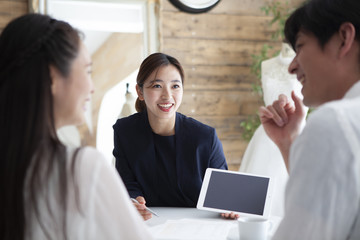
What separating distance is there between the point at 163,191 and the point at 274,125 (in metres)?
0.80

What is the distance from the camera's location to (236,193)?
1486 millimetres

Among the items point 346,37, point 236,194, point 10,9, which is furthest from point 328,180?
point 10,9

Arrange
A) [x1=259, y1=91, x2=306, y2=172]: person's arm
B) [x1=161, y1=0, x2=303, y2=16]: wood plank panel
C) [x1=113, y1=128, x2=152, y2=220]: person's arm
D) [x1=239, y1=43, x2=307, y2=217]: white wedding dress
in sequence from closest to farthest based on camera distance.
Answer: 1. [x1=259, y1=91, x2=306, y2=172]: person's arm
2. [x1=113, y1=128, x2=152, y2=220]: person's arm
3. [x1=239, y1=43, x2=307, y2=217]: white wedding dress
4. [x1=161, y1=0, x2=303, y2=16]: wood plank panel

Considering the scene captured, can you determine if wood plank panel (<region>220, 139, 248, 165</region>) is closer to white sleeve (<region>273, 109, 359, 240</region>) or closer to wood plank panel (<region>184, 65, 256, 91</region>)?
wood plank panel (<region>184, 65, 256, 91</region>)

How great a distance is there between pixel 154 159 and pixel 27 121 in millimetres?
1264

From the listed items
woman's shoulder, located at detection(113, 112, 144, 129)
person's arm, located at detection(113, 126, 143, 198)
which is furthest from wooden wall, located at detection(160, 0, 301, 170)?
person's arm, located at detection(113, 126, 143, 198)

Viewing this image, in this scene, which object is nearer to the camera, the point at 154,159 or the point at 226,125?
the point at 154,159

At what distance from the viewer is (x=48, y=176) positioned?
29.9 inches

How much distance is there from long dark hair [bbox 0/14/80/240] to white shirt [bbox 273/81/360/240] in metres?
0.43

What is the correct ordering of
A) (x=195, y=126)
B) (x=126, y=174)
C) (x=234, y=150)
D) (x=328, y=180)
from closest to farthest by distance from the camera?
(x=328, y=180), (x=126, y=174), (x=195, y=126), (x=234, y=150)

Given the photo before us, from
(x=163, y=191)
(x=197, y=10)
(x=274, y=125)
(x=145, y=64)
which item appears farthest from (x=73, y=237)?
(x=197, y=10)

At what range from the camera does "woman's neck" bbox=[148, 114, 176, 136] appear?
213 centimetres

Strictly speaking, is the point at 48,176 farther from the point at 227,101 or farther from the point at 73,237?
the point at 227,101

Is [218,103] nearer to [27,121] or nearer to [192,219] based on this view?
[192,219]
